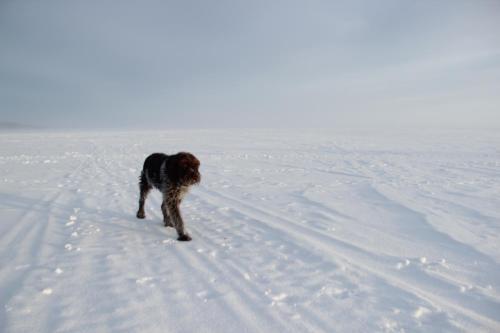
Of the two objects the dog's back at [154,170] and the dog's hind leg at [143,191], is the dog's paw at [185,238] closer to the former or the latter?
the dog's back at [154,170]

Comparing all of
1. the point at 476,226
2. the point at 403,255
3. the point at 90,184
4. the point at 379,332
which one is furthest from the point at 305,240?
the point at 90,184

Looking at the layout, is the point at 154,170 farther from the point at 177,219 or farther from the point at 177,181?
the point at 177,219

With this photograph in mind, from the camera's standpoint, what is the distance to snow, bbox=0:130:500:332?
327cm

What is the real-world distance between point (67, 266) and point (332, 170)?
11669 mm

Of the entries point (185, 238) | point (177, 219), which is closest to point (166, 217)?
point (177, 219)

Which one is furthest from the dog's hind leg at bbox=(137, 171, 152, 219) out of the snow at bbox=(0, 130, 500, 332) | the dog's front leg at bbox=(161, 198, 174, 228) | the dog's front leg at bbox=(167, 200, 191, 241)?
the dog's front leg at bbox=(167, 200, 191, 241)

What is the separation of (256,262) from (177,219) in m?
1.92

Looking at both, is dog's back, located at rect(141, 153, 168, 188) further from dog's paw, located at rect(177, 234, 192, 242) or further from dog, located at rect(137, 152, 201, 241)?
dog's paw, located at rect(177, 234, 192, 242)

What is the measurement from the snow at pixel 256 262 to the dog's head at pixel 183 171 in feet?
3.55

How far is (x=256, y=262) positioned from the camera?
15.3ft

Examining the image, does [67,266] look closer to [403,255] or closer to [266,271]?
[266,271]

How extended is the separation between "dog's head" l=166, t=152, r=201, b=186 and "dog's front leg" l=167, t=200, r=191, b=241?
46 cm

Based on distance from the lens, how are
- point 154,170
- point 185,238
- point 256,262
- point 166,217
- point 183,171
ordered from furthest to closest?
point 154,170
point 166,217
point 183,171
point 185,238
point 256,262

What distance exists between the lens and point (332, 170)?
14039mm
